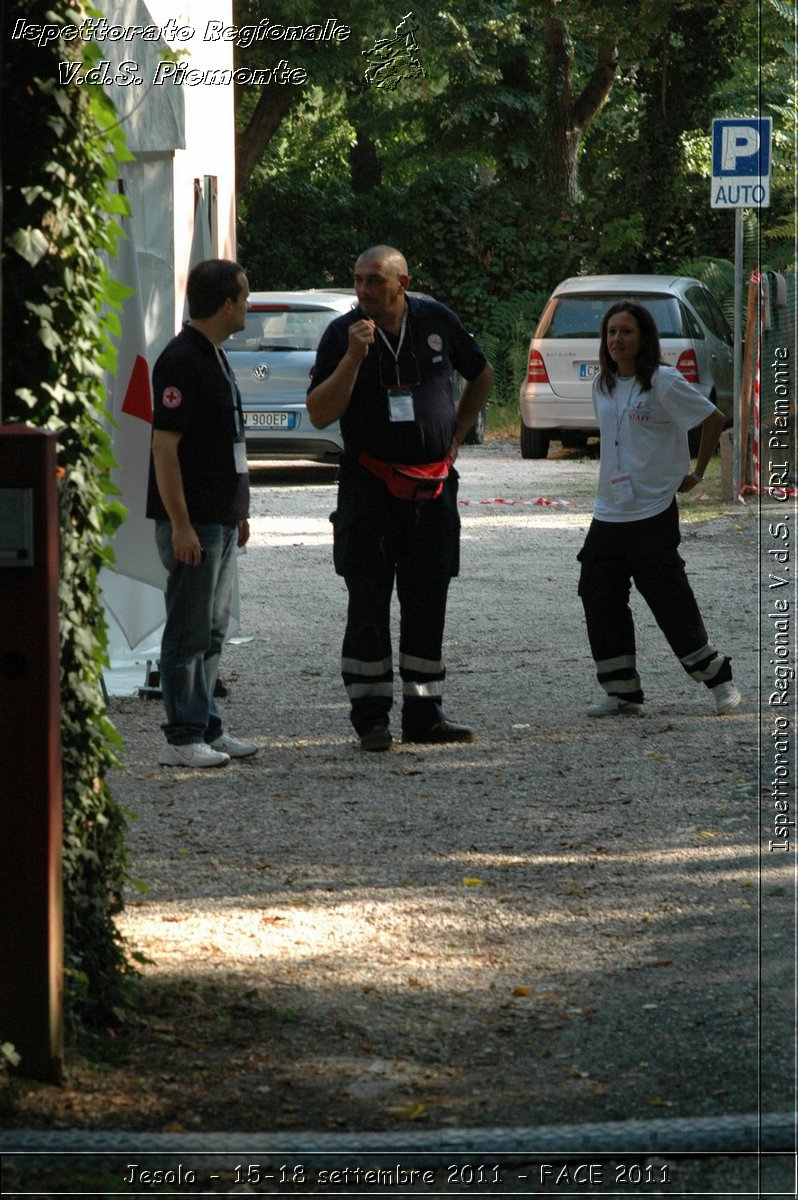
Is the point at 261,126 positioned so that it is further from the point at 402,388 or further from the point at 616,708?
the point at 402,388

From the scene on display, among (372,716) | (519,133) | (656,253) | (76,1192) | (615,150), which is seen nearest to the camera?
(76,1192)

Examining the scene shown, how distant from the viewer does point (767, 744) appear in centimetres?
745

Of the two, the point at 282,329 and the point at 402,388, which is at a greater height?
the point at 282,329

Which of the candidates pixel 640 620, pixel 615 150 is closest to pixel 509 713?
pixel 640 620

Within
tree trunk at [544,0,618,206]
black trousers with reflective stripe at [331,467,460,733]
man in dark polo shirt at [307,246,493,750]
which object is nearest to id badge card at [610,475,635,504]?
man in dark polo shirt at [307,246,493,750]

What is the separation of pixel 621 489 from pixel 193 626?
226cm

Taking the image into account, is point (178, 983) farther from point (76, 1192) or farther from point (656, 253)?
point (656, 253)

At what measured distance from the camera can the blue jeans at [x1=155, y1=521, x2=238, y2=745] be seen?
22.6ft

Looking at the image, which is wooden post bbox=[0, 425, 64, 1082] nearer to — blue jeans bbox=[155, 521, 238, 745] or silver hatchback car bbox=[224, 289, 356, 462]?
blue jeans bbox=[155, 521, 238, 745]

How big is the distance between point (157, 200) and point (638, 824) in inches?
163

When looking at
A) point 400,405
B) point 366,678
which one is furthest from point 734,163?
point 366,678

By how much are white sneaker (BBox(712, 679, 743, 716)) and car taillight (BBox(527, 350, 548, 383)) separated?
38.1 ft

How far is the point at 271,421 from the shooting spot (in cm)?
1733

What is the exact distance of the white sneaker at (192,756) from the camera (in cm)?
717
